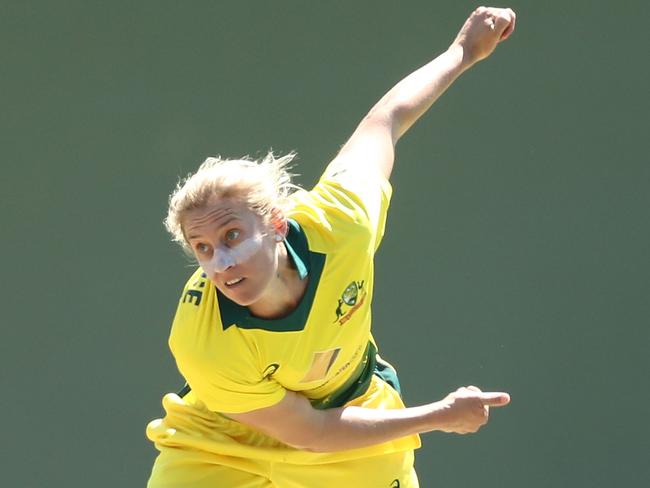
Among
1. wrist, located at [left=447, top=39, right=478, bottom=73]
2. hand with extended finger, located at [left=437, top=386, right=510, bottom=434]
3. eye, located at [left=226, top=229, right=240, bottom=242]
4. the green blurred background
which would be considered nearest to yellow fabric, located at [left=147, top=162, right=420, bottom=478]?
eye, located at [left=226, top=229, right=240, bottom=242]

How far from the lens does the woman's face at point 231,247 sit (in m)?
2.48

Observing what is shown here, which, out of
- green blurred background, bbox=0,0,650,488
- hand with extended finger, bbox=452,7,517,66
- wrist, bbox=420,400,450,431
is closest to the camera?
wrist, bbox=420,400,450,431

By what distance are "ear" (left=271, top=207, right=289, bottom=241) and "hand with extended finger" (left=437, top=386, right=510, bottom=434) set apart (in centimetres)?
49

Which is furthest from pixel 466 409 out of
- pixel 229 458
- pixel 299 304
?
pixel 229 458

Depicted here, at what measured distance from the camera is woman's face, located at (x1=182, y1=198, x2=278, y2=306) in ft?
8.15

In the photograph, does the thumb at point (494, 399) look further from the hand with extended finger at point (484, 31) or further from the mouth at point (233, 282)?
the hand with extended finger at point (484, 31)

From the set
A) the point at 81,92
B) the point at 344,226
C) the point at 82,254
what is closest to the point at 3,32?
the point at 81,92

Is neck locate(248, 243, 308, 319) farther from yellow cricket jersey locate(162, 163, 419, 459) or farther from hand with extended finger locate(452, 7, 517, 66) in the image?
hand with extended finger locate(452, 7, 517, 66)

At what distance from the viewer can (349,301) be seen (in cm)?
268

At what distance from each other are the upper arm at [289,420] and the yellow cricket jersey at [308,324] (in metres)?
0.02

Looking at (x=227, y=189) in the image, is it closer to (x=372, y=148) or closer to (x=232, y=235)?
(x=232, y=235)

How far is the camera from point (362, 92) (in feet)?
14.3

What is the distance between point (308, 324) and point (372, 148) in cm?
51

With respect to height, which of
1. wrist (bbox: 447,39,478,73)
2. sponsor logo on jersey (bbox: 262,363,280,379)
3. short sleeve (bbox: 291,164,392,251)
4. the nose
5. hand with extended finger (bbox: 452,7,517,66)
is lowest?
sponsor logo on jersey (bbox: 262,363,280,379)
